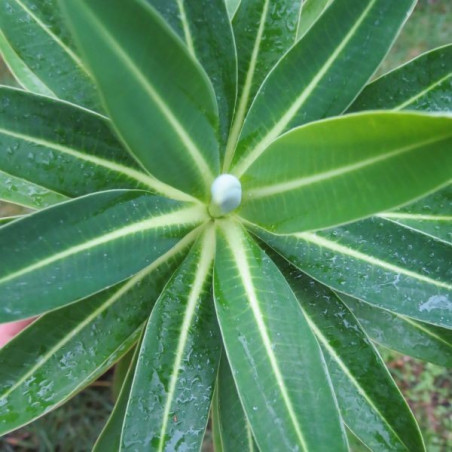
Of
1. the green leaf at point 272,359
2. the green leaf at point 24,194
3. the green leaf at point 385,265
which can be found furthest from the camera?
the green leaf at point 24,194

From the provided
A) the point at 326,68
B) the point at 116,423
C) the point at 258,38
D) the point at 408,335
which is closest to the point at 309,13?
the point at 258,38

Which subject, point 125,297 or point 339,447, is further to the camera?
point 125,297

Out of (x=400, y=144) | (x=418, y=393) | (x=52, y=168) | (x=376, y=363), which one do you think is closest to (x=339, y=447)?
(x=376, y=363)

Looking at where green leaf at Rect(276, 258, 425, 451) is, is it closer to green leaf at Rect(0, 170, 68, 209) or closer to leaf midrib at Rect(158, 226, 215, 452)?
leaf midrib at Rect(158, 226, 215, 452)

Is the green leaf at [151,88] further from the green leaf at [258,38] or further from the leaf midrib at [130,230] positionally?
the green leaf at [258,38]

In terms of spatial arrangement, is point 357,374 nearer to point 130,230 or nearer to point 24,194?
point 130,230

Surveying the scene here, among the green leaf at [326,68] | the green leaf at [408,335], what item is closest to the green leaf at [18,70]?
the green leaf at [326,68]

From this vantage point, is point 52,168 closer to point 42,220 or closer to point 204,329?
point 42,220

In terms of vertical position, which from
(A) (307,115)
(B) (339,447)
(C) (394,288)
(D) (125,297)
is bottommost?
(B) (339,447)
